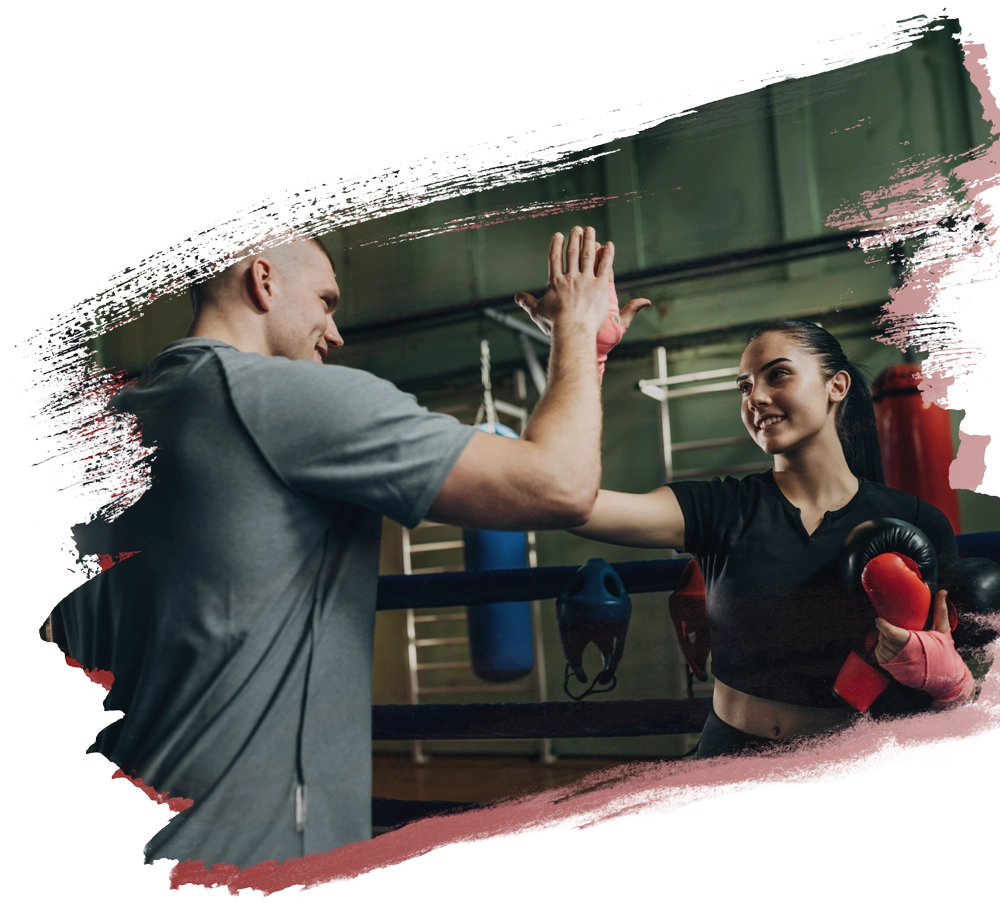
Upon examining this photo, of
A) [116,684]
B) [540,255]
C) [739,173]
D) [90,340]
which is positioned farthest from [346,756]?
[739,173]

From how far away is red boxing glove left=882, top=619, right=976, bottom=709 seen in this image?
35.4 inches

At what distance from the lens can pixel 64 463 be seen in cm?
99

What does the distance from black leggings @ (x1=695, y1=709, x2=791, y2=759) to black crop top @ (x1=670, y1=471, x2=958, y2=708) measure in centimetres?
6

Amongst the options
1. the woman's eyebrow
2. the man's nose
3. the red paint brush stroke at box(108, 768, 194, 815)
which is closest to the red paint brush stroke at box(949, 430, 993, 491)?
the woman's eyebrow

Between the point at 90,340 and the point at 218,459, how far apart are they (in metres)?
0.48

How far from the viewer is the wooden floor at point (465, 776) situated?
8.57 feet

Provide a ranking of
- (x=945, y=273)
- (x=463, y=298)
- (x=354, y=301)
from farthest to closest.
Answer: (x=463, y=298), (x=354, y=301), (x=945, y=273)

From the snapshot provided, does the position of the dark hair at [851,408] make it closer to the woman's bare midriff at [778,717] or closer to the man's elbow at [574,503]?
the woman's bare midriff at [778,717]

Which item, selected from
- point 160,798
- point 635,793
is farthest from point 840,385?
point 160,798

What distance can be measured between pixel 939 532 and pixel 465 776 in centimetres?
260

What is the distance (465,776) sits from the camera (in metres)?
3.16

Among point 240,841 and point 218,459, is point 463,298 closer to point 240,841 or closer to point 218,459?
point 218,459

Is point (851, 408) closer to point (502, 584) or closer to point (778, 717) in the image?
point (778, 717)

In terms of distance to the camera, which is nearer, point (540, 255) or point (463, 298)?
point (540, 255)
